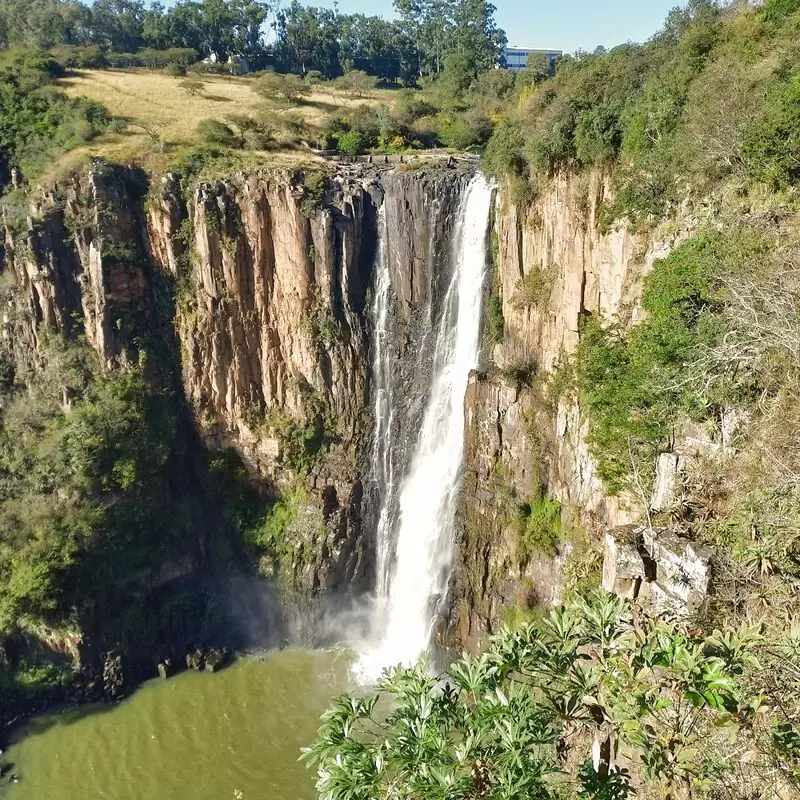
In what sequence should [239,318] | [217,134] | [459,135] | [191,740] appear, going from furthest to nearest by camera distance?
[459,135], [217,134], [239,318], [191,740]

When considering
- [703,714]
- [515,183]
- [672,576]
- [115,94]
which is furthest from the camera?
[115,94]

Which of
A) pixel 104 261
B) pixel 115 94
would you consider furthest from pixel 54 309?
pixel 115 94

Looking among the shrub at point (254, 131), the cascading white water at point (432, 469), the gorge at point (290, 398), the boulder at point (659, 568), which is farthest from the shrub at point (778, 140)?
the shrub at point (254, 131)

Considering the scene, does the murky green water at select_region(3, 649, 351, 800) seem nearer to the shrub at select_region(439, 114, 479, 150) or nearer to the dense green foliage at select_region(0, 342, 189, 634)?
the dense green foliage at select_region(0, 342, 189, 634)

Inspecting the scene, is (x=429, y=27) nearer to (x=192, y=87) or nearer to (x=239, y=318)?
(x=192, y=87)

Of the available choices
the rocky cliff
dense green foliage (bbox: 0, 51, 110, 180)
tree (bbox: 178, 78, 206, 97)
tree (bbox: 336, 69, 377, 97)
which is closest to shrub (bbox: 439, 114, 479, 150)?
the rocky cliff

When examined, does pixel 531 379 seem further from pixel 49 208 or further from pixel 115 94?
pixel 115 94

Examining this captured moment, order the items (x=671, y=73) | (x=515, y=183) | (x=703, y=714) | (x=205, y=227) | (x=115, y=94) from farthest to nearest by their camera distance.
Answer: (x=115, y=94), (x=205, y=227), (x=515, y=183), (x=671, y=73), (x=703, y=714)

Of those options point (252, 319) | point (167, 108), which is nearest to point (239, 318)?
point (252, 319)
